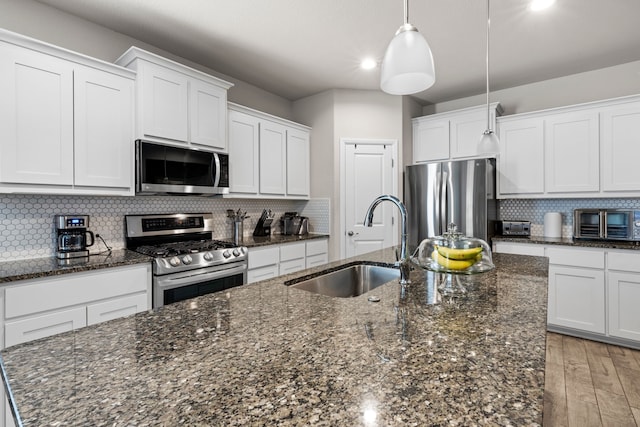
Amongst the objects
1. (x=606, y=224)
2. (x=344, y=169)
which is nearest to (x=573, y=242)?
(x=606, y=224)

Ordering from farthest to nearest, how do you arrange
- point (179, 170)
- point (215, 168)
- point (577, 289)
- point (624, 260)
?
1. point (577, 289)
2. point (215, 168)
3. point (624, 260)
4. point (179, 170)

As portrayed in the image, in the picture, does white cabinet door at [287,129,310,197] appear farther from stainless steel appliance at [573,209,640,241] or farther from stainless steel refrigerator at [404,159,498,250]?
stainless steel appliance at [573,209,640,241]

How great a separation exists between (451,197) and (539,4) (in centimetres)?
181

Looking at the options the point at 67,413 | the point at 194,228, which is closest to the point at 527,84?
the point at 194,228

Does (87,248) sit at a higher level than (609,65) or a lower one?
lower

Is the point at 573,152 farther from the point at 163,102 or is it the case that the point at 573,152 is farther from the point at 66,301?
the point at 66,301

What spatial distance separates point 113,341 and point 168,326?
141 millimetres

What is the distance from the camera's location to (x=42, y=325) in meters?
1.78

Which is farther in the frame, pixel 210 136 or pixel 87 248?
pixel 210 136

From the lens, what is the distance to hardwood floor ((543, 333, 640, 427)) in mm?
1955

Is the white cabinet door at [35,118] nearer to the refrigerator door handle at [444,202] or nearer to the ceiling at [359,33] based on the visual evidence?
the ceiling at [359,33]

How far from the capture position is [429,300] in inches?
45.8

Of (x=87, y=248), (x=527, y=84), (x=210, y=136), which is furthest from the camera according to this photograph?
(x=527, y=84)

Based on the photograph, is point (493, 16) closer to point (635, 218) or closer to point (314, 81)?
point (314, 81)
